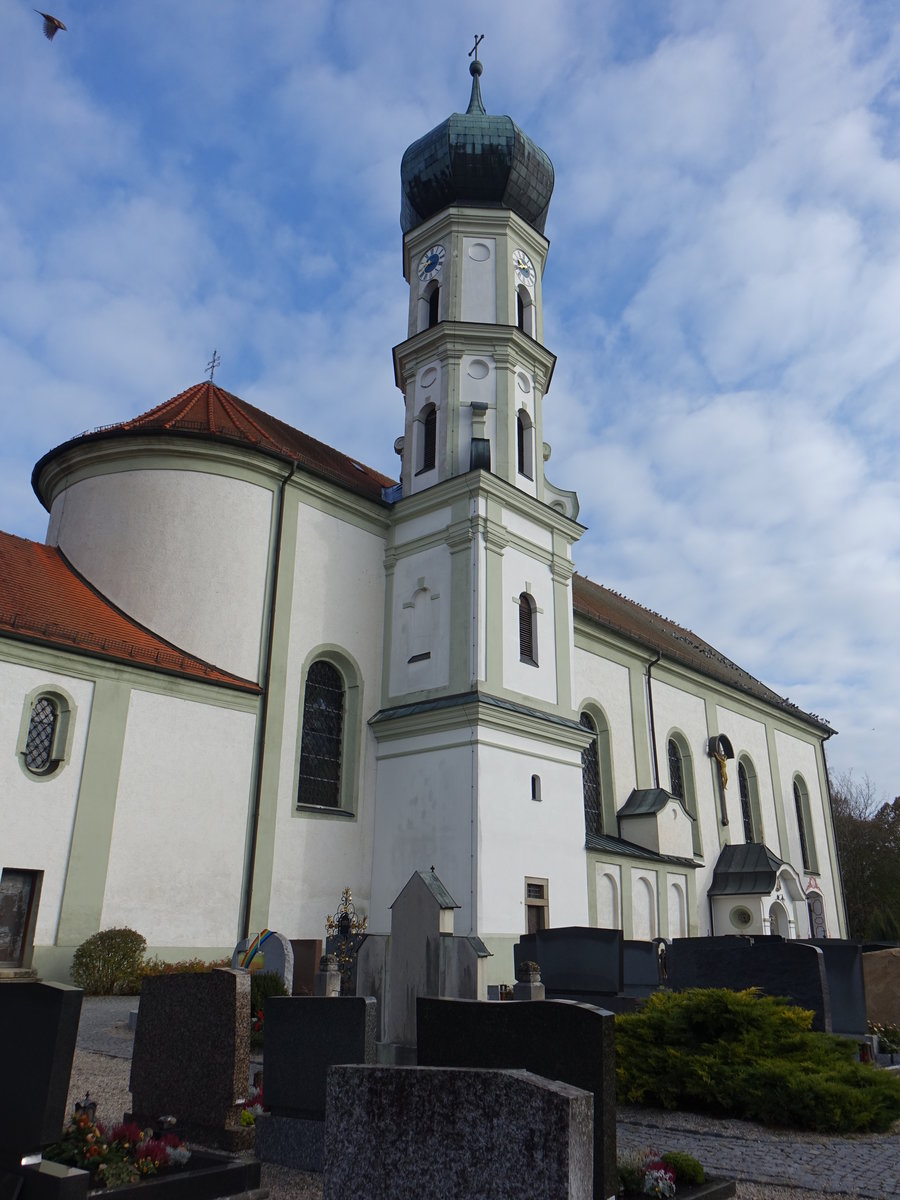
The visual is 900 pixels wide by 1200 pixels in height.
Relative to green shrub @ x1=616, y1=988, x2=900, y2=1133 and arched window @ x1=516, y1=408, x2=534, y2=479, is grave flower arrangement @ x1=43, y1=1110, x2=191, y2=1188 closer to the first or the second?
green shrub @ x1=616, y1=988, x2=900, y2=1133

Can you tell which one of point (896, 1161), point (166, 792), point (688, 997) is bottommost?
point (896, 1161)

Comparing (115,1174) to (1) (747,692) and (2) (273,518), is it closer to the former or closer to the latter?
(2) (273,518)

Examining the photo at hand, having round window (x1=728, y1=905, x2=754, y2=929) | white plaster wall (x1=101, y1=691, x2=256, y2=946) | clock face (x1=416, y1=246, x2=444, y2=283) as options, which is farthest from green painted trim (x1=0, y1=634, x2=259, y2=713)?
round window (x1=728, y1=905, x2=754, y2=929)

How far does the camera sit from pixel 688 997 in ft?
25.9

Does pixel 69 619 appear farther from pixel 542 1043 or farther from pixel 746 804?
pixel 746 804

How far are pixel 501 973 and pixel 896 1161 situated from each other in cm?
1024

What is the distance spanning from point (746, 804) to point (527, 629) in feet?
47.8

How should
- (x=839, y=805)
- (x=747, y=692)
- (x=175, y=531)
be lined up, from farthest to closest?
(x=839, y=805), (x=747, y=692), (x=175, y=531)

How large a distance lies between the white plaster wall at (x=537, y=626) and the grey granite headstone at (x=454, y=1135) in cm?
1482

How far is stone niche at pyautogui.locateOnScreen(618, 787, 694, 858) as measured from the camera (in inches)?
912

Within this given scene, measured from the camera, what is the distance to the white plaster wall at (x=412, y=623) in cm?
1802

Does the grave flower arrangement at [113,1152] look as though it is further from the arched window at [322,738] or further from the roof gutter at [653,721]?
the roof gutter at [653,721]

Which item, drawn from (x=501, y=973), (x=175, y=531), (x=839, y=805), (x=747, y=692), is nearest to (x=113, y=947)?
(x=501, y=973)

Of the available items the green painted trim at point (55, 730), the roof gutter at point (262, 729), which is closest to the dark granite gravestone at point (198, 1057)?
the green painted trim at point (55, 730)
